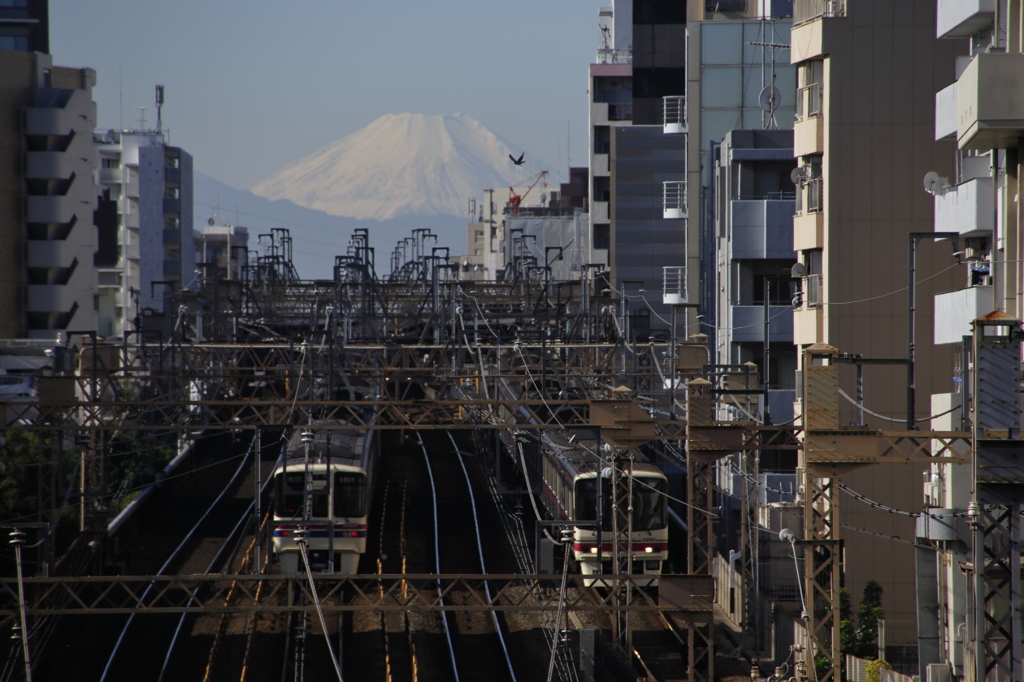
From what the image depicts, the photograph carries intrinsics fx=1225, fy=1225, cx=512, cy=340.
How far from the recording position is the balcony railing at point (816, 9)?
2016 centimetres

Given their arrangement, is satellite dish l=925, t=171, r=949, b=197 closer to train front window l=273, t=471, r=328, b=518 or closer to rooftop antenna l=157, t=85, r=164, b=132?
train front window l=273, t=471, r=328, b=518

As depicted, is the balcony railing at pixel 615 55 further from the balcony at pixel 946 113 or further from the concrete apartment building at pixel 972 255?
the balcony at pixel 946 113

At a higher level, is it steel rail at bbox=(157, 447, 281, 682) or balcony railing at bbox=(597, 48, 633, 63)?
balcony railing at bbox=(597, 48, 633, 63)

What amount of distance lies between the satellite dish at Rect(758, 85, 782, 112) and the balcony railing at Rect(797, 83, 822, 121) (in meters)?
7.85

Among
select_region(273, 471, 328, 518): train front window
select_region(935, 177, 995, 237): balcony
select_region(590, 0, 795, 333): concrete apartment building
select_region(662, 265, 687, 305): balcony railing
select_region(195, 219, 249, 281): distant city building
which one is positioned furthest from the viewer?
select_region(195, 219, 249, 281): distant city building

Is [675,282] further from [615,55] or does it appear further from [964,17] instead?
[615,55]

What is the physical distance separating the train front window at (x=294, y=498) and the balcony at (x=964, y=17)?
42.5 feet

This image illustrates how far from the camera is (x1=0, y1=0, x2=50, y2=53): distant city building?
4803 centimetres

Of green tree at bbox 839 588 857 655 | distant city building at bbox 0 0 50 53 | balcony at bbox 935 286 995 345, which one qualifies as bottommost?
green tree at bbox 839 588 857 655

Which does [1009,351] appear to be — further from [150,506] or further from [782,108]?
[150,506]

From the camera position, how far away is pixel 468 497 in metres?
34.5

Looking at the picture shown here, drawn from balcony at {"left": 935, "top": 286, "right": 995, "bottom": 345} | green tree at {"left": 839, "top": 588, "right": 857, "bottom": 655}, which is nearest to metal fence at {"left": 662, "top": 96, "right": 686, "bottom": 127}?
green tree at {"left": 839, "top": 588, "right": 857, "bottom": 655}

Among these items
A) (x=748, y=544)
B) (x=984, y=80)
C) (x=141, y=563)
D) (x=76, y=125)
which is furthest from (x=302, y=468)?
(x=76, y=125)

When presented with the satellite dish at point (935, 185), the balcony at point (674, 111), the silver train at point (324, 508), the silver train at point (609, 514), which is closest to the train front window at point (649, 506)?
the silver train at point (609, 514)
